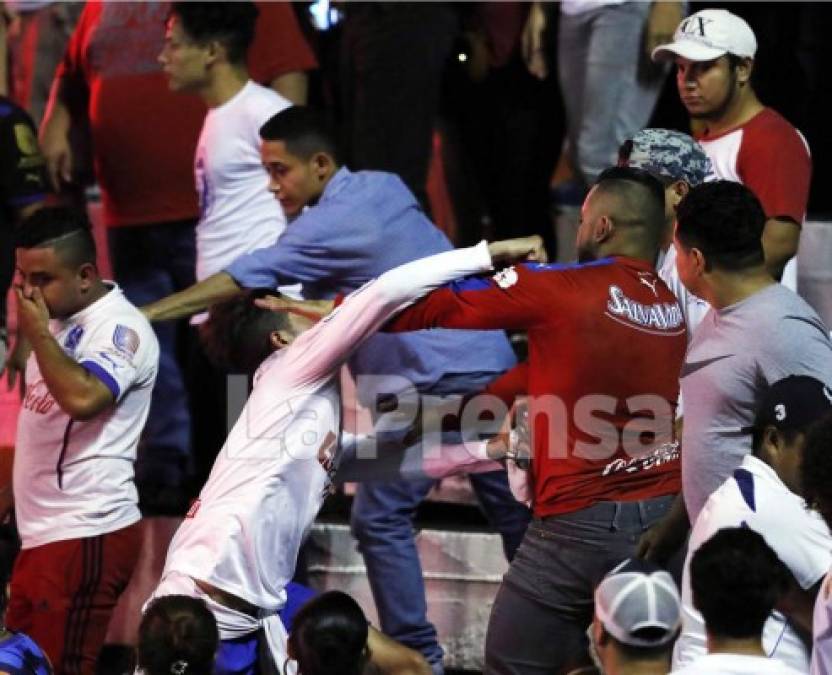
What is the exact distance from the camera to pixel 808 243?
24.6 ft

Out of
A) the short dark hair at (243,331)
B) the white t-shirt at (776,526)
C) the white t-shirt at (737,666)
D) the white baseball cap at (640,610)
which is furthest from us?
the short dark hair at (243,331)

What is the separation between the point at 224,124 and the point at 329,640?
309 cm

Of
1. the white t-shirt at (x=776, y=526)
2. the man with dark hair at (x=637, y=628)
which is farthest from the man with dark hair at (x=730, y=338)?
the man with dark hair at (x=637, y=628)

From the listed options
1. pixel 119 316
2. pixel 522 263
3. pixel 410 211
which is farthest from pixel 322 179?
pixel 522 263

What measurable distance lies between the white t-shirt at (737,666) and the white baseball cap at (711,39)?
3.11m

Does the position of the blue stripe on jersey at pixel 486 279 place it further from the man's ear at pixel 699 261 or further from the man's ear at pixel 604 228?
the man's ear at pixel 699 261

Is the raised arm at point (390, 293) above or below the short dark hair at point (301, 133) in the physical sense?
below

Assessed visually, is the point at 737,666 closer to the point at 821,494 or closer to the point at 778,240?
the point at 821,494

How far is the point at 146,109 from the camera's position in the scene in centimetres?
794

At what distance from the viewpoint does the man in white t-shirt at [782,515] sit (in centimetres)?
461

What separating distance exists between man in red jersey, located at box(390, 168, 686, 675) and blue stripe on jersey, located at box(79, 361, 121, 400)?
132 centimetres

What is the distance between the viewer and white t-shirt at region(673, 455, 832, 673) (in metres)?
4.61

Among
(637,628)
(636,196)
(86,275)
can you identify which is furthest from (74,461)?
(637,628)

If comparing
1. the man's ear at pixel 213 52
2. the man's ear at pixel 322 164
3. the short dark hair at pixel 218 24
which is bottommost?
the man's ear at pixel 322 164
